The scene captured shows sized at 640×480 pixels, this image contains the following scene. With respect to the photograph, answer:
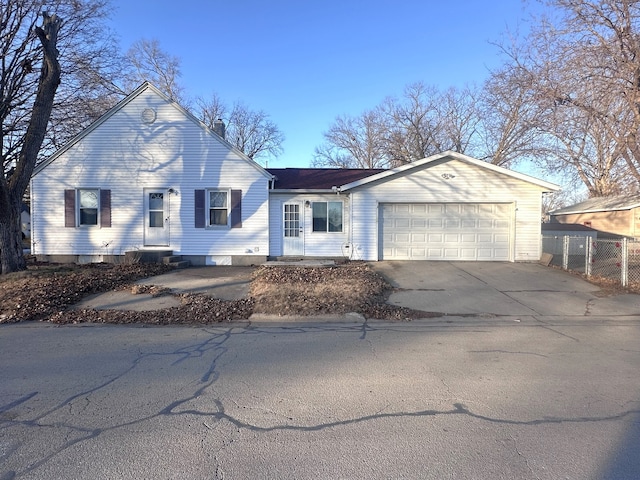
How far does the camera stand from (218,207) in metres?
14.7

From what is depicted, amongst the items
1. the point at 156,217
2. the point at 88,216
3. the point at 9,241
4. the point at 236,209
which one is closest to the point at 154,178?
the point at 156,217

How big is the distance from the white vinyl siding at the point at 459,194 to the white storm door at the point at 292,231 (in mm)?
2126

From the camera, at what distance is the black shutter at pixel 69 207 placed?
14625 millimetres

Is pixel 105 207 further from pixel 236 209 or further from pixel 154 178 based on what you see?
pixel 236 209

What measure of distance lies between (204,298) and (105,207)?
847 cm

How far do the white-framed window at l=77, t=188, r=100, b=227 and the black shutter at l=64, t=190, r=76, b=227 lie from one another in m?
0.17

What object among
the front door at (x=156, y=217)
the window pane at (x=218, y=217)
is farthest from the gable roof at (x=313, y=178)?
the front door at (x=156, y=217)

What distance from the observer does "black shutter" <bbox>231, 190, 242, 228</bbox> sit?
14586mm

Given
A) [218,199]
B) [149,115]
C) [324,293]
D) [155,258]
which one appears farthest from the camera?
[218,199]

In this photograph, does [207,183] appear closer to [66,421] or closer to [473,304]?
[473,304]

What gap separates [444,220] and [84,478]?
13.7 metres

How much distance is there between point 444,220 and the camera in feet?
47.6

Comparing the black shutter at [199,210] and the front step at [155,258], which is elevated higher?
the black shutter at [199,210]

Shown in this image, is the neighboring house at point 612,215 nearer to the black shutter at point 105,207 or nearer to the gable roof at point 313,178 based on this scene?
the gable roof at point 313,178
